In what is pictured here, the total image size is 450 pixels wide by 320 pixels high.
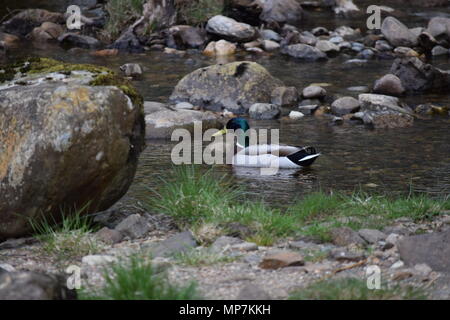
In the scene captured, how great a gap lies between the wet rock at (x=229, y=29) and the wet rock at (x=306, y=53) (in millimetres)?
1516

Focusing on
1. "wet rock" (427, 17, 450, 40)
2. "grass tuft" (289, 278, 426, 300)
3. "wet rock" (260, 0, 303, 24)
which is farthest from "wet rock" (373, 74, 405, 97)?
"grass tuft" (289, 278, 426, 300)

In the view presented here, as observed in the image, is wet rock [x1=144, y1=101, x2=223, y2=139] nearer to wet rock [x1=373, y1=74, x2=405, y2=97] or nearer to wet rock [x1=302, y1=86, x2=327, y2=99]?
wet rock [x1=302, y1=86, x2=327, y2=99]

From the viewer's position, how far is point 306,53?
17.2m

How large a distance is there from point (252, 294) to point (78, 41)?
14952mm

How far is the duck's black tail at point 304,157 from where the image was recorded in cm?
1003

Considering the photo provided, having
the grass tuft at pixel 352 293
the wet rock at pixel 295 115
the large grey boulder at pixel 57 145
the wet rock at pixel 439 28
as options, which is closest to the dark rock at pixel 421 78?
the wet rock at pixel 295 115

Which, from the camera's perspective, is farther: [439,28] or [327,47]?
[439,28]

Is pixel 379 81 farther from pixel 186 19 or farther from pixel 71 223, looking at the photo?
pixel 71 223

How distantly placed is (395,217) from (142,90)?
334 inches

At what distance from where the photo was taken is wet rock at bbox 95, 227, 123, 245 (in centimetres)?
610

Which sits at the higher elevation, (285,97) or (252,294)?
(252,294)

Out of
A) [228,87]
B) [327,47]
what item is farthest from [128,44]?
[228,87]

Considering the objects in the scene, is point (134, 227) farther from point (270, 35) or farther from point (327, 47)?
point (270, 35)
